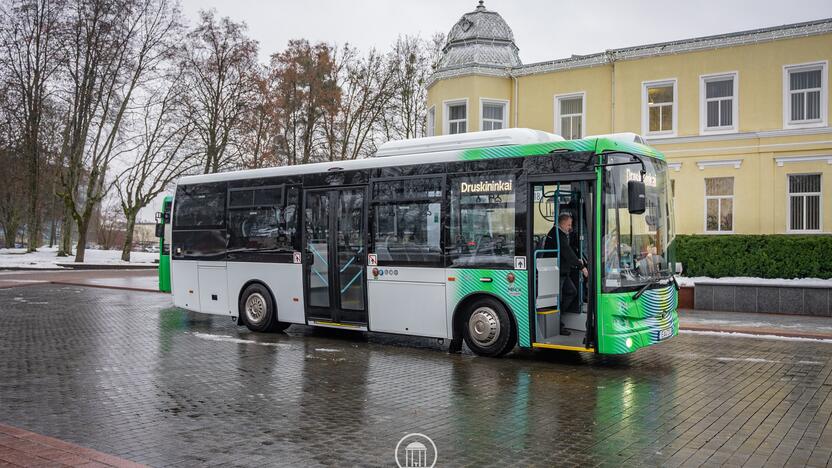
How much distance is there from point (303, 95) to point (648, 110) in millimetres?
20842

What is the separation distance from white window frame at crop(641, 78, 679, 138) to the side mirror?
60.9 feet

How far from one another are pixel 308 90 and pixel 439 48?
8817mm

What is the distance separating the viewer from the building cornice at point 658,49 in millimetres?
24766

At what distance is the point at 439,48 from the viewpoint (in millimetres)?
44156

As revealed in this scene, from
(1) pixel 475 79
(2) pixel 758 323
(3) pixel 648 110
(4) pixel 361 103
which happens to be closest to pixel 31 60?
(4) pixel 361 103

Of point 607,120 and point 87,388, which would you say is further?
point 607,120

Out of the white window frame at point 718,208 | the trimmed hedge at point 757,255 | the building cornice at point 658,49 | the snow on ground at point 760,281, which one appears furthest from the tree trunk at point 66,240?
the snow on ground at point 760,281

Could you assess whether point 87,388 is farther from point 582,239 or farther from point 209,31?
point 209,31

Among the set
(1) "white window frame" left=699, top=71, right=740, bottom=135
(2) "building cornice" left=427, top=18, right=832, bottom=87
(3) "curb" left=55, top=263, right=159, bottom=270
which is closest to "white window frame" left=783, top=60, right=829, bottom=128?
(2) "building cornice" left=427, top=18, right=832, bottom=87

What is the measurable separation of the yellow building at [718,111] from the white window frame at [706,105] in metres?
0.04

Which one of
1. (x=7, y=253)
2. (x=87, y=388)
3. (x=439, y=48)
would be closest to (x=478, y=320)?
(x=87, y=388)

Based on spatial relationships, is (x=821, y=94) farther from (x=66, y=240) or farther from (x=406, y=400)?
(x=66, y=240)

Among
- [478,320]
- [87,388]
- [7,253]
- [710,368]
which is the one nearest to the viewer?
[87,388]

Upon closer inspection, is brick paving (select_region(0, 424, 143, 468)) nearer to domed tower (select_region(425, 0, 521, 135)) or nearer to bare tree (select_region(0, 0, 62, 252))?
domed tower (select_region(425, 0, 521, 135))
